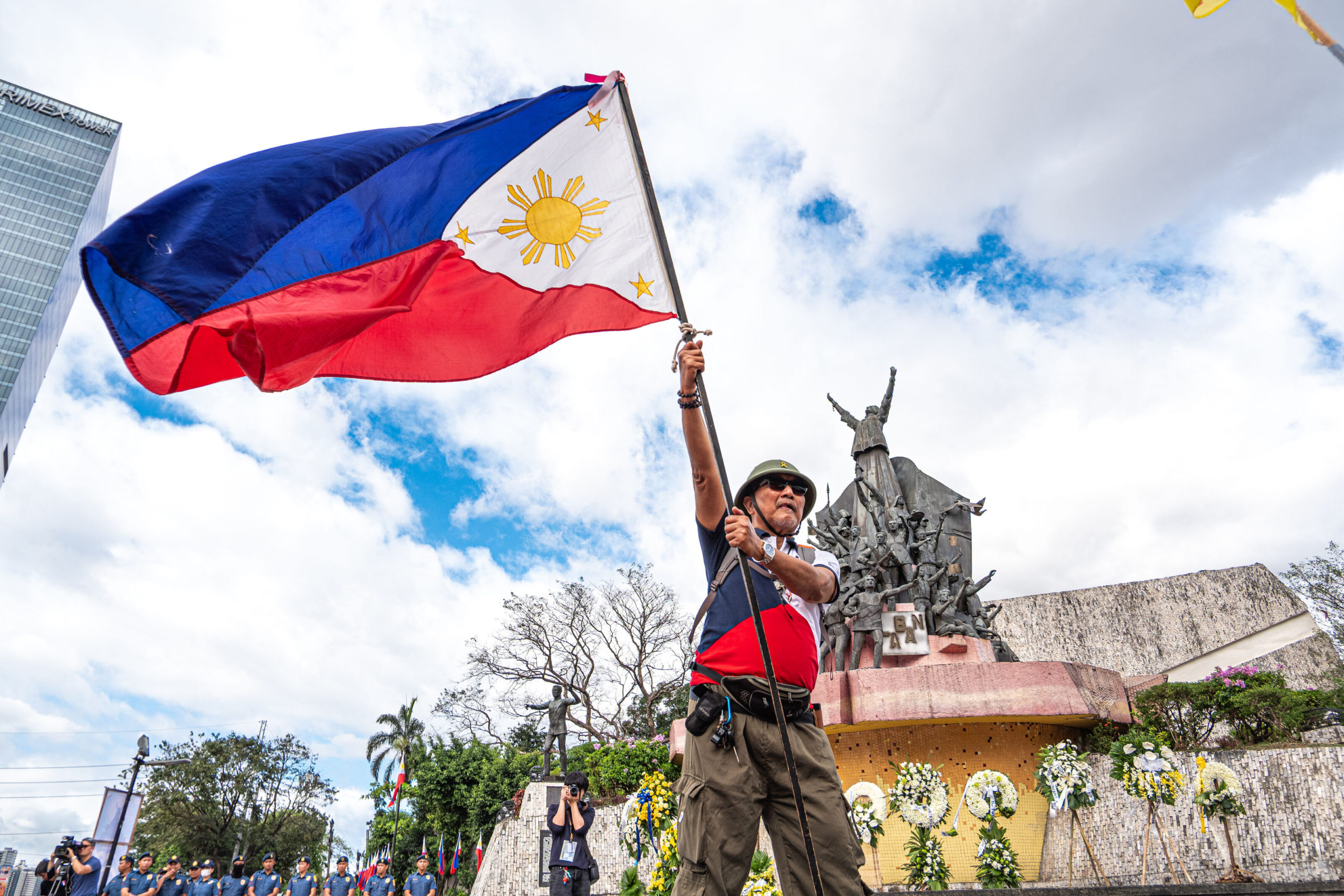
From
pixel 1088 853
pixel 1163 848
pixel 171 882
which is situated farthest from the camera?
pixel 171 882

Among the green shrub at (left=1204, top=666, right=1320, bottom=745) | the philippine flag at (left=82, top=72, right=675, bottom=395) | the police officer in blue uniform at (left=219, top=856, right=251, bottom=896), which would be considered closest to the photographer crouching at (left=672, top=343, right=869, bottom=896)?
the philippine flag at (left=82, top=72, right=675, bottom=395)

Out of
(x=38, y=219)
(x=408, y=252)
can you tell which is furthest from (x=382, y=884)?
(x=38, y=219)

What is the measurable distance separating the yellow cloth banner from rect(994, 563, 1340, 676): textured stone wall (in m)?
23.0

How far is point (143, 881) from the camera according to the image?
10180 mm

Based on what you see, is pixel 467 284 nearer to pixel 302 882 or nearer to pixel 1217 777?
pixel 1217 777

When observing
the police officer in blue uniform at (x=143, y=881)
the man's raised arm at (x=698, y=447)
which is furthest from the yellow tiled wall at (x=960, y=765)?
the police officer in blue uniform at (x=143, y=881)

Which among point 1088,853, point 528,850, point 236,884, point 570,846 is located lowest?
point 236,884

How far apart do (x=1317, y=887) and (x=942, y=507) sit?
10550 mm

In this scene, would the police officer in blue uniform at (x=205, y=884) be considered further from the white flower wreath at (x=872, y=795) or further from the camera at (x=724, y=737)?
the camera at (x=724, y=737)

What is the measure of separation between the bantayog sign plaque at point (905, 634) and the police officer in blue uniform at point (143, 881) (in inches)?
386

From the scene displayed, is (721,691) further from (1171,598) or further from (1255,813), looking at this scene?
(1171,598)

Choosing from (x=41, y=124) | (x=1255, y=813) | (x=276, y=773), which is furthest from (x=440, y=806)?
(x=41, y=124)

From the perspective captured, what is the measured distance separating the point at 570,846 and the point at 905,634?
5360 mm

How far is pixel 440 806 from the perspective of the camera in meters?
25.9
